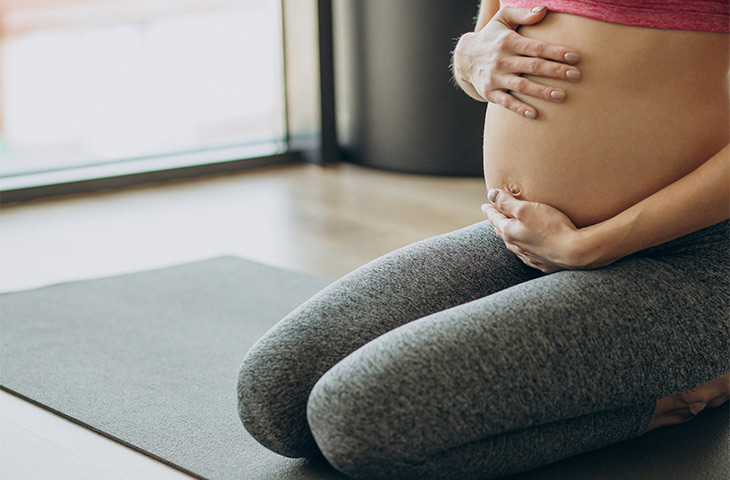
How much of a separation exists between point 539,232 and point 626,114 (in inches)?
7.3

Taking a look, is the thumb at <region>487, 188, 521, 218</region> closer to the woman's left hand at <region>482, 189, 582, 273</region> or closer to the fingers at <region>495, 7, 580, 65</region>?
the woman's left hand at <region>482, 189, 582, 273</region>

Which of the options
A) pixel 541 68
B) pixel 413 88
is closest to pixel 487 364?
pixel 541 68

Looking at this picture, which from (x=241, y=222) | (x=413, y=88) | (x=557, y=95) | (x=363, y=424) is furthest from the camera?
(x=413, y=88)

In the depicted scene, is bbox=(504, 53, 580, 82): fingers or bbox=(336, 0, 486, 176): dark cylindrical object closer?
bbox=(504, 53, 580, 82): fingers

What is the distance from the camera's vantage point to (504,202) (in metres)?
1.33

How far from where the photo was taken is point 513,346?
116 centimetres

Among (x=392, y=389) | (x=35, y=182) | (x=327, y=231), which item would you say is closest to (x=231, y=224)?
(x=327, y=231)

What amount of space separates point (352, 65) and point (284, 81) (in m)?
0.35

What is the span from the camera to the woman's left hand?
125cm

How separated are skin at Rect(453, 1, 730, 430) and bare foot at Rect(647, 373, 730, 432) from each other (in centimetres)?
30

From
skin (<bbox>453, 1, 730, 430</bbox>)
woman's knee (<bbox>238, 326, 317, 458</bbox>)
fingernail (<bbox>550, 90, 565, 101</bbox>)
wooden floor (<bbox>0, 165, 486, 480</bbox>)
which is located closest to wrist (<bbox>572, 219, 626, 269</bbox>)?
skin (<bbox>453, 1, 730, 430</bbox>)

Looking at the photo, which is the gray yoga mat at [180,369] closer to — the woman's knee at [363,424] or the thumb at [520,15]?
the woman's knee at [363,424]

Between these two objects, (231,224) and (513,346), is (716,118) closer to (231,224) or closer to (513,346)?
(513,346)

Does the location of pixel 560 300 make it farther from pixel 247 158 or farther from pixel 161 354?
pixel 247 158
